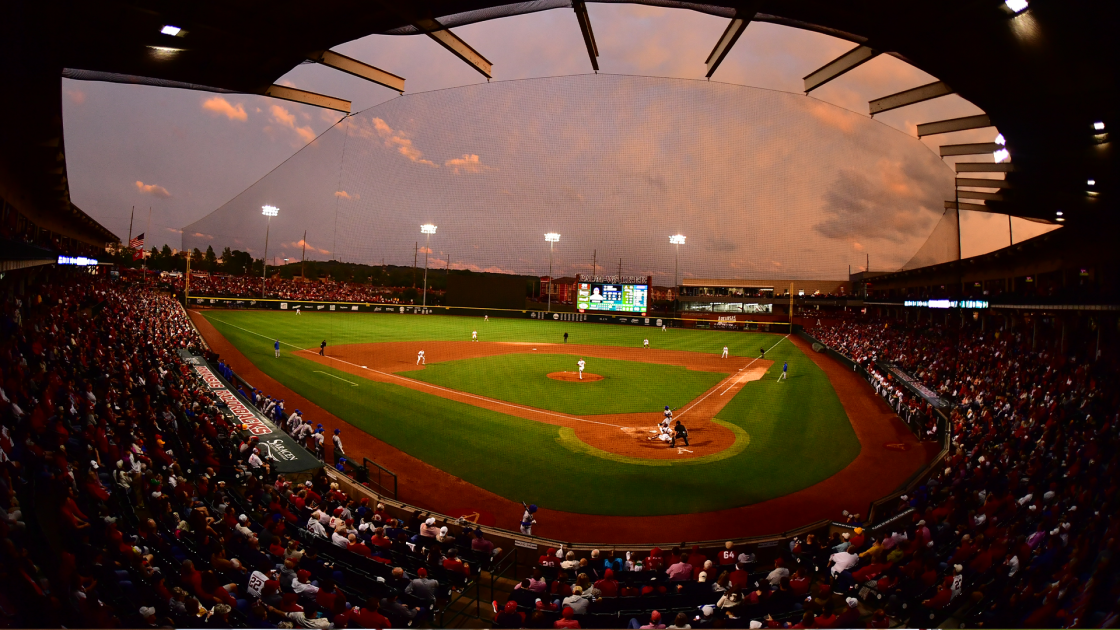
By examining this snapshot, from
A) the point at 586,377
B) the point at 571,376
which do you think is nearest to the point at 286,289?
the point at 571,376

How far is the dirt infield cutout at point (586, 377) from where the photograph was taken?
59.6 feet

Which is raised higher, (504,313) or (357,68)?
(357,68)

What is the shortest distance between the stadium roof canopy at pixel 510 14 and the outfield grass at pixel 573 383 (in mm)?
17854

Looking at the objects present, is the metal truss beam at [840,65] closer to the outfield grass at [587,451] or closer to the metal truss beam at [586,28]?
the metal truss beam at [586,28]

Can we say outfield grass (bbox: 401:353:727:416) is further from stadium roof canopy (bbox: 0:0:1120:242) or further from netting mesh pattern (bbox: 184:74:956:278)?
stadium roof canopy (bbox: 0:0:1120:242)

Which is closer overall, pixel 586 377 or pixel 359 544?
pixel 359 544

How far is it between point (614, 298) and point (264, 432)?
54.6 ft

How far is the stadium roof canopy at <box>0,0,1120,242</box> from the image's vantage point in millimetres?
4422

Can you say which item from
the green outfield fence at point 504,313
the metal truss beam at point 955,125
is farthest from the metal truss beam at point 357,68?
Answer: the green outfield fence at point 504,313

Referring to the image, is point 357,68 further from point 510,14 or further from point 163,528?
point 163,528

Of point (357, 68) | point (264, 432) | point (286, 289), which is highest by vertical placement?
point (357, 68)

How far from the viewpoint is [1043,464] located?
10.9 meters

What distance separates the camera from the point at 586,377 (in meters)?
29.9

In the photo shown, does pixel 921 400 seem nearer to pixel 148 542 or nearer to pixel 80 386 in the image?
pixel 148 542
